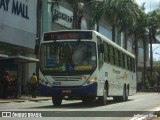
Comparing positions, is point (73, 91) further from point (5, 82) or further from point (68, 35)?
point (5, 82)

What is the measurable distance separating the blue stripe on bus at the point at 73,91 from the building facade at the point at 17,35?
8516 millimetres

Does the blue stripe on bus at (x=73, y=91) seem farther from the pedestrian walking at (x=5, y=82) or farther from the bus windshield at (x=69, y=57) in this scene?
the pedestrian walking at (x=5, y=82)

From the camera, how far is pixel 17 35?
1471 inches

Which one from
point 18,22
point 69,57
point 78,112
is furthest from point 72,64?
point 18,22

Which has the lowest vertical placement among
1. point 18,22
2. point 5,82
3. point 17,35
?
point 5,82

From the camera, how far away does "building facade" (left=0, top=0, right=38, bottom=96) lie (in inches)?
1272

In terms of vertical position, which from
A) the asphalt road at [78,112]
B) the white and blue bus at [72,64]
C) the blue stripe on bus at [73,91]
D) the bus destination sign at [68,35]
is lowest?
the asphalt road at [78,112]

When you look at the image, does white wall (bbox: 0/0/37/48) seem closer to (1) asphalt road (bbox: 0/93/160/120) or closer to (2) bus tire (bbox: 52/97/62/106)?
(2) bus tire (bbox: 52/97/62/106)

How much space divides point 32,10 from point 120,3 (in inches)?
750

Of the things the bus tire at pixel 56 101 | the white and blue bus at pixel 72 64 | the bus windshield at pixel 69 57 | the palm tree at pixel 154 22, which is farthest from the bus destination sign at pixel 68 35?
the palm tree at pixel 154 22

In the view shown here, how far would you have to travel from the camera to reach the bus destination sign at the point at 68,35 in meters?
22.6

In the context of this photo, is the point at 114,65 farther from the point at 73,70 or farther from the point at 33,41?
the point at 33,41

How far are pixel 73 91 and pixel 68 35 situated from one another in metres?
2.75

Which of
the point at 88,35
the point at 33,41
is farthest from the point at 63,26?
the point at 88,35
